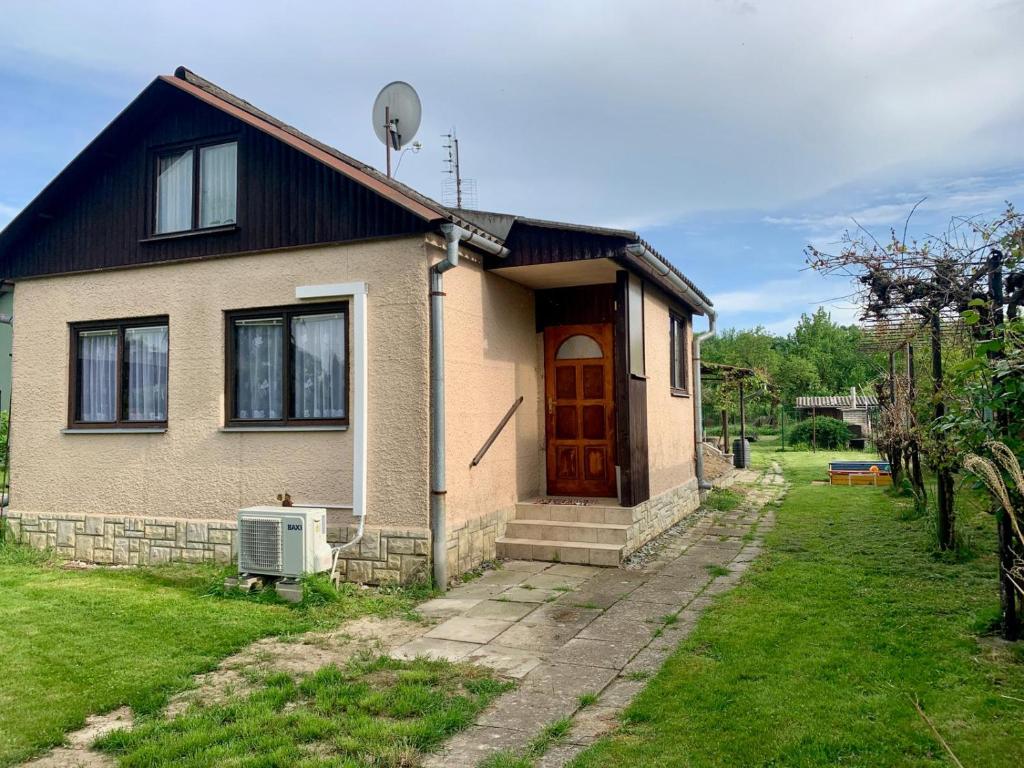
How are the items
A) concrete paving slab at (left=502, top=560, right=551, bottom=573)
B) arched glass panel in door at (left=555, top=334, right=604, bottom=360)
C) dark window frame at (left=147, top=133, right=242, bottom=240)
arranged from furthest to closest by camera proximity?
arched glass panel in door at (left=555, top=334, right=604, bottom=360)
dark window frame at (left=147, top=133, right=242, bottom=240)
concrete paving slab at (left=502, top=560, right=551, bottom=573)

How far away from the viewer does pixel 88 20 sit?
30.7 feet

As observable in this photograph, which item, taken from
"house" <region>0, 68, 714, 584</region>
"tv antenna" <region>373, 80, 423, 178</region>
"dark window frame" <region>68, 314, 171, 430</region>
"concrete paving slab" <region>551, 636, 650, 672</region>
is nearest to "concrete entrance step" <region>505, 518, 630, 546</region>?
"house" <region>0, 68, 714, 584</region>

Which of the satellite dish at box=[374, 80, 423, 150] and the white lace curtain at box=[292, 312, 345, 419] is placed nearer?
the white lace curtain at box=[292, 312, 345, 419]

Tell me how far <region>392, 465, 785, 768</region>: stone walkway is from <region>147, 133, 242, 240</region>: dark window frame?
16.5ft

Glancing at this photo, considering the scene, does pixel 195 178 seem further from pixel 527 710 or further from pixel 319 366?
pixel 527 710

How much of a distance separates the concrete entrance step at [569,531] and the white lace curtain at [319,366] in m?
2.61

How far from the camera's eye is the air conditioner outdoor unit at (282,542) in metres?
6.62

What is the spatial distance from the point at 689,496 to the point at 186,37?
10.7m

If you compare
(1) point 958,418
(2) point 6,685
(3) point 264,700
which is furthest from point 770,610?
(2) point 6,685

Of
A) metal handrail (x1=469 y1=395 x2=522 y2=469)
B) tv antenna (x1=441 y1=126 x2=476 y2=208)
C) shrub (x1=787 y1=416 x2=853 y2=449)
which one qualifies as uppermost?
tv antenna (x1=441 y1=126 x2=476 y2=208)

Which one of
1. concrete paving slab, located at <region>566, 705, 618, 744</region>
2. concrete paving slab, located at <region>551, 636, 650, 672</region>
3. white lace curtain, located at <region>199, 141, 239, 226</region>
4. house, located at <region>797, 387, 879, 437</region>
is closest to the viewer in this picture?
concrete paving slab, located at <region>566, 705, 618, 744</region>

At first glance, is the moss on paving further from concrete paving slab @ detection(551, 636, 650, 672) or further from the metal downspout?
the metal downspout

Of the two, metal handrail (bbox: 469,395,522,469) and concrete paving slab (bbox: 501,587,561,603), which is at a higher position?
metal handrail (bbox: 469,395,522,469)

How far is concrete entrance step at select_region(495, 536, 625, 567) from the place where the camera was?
7887 millimetres
